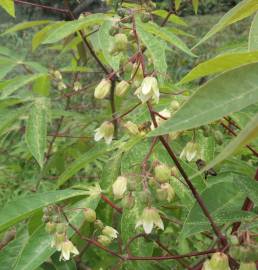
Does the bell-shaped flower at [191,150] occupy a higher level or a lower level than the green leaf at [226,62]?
lower

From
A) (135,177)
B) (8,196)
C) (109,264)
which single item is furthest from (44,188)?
(135,177)

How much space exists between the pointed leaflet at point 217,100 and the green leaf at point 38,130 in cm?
76

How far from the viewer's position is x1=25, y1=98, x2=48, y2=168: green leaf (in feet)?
3.88

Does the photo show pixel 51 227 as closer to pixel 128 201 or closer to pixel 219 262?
pixel 128 201

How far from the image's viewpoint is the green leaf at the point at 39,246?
2.76 ft

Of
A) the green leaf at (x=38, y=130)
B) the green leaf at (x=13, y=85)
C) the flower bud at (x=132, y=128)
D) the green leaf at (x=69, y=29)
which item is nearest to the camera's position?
the flower bud at (x=132, y=128)

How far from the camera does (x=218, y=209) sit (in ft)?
2.65

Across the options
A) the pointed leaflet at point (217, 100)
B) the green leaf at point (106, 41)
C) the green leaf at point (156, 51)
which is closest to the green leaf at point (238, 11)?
the pointed leaflet at point (217, 100)

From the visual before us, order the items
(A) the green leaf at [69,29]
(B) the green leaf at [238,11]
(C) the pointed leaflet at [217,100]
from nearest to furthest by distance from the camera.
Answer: (C) the pointed leaflet at [217,100], (B) the green leaf at [238,11], (A) the green leaf at [69,29]

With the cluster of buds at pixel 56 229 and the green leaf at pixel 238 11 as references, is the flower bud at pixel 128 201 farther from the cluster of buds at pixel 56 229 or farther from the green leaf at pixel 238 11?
the green leaf at pixel 238 11

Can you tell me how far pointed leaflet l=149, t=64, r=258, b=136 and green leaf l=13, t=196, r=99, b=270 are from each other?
496 millimetres

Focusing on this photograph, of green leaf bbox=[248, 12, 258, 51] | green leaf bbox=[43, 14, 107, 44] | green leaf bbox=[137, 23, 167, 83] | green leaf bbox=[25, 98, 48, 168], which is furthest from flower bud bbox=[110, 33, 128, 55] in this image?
green leaf bbox=[25, 98, 48, 168]

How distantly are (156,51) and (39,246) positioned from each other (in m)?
0.40

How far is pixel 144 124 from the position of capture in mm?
909
